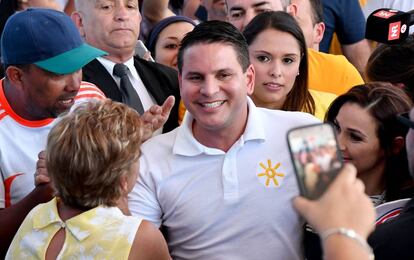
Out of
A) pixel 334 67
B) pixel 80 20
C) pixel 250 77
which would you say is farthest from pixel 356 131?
pixel 80 20

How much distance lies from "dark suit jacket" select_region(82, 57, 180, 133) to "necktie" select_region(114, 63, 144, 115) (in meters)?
0.04

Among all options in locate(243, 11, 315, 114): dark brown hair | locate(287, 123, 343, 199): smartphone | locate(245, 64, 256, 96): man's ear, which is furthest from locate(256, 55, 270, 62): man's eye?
locate(287, 123, 343, 199): smartphone

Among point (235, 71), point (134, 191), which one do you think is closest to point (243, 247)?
point (134, 191)

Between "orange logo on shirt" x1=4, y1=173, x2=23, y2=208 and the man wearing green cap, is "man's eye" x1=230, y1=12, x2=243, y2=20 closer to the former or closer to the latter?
the man wearing green cap

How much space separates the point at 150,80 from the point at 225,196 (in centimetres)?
119

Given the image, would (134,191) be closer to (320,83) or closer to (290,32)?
(290,32)

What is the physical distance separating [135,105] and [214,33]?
33.1 inches

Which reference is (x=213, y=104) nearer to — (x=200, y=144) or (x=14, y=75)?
(x=200, y=144)

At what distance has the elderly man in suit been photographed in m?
3.48

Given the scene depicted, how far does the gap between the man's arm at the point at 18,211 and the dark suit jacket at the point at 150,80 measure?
94cm

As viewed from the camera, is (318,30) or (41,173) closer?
(41,173)

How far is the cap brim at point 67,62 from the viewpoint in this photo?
9.33 feet

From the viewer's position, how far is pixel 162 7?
511 centimetres

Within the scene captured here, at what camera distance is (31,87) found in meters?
2.82
